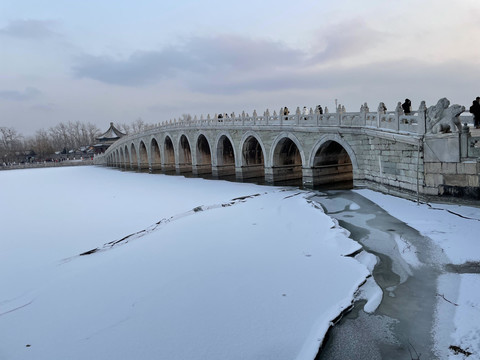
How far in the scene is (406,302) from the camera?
5.19 metres

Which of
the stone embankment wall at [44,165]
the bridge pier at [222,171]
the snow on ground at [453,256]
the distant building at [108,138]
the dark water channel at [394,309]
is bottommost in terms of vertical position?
the dark water channel at [394,309]

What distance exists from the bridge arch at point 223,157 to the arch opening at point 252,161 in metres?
2.08

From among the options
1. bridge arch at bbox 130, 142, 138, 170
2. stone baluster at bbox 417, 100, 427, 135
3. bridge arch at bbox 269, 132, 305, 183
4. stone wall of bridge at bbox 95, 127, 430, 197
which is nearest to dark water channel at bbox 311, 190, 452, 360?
stone baluster at bbox 417, 100, 427, 135

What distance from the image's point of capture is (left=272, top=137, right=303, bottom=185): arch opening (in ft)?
66.1

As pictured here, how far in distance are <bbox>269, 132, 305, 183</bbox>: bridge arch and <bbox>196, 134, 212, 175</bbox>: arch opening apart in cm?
1020

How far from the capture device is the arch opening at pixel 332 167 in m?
17.4

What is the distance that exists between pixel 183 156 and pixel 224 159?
7645 millimetres

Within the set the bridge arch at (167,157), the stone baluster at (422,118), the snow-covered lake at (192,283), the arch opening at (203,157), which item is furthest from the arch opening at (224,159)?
the stone baluster at (422,118)

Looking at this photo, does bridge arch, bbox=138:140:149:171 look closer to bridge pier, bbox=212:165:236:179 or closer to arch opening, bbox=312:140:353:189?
bridge pier, bbox=212:165:236:179

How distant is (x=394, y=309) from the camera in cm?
501

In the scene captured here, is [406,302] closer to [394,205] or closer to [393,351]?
[393,351]

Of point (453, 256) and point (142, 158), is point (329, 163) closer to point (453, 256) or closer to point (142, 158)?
point (453, 256)

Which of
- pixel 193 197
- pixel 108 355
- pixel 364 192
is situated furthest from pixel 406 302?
pixel 193 197

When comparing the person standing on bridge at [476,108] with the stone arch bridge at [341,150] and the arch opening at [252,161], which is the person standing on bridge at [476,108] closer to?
the stone arch bridge at [341,150]
